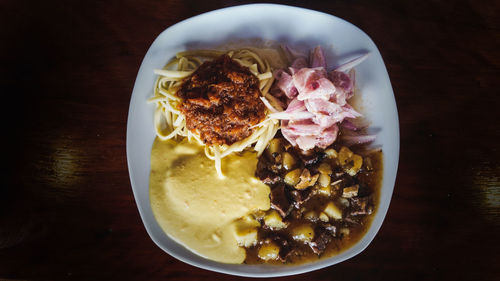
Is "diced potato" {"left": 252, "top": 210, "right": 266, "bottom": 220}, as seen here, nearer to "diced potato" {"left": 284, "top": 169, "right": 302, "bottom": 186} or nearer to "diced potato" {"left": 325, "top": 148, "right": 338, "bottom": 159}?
"diced potato" {"left": 284, "top": 169, "right": 302, "bottom": 186}

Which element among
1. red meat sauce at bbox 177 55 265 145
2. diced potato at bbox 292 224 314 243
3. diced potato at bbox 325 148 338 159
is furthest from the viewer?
diced potato at bbox 325 148 338 159

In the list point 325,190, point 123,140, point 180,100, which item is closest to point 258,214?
point 325,190

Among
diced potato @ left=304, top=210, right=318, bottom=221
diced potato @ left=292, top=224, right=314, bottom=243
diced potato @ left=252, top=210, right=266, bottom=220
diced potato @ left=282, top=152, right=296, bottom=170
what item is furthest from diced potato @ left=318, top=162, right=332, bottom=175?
diced potato @ left=252, top=210, right=266, bottom=220

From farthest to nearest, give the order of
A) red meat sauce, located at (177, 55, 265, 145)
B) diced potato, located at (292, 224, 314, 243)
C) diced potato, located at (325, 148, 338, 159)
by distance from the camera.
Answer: diced potato, located at (325, 148, 338, 159) → diced potato, located at (292, 224, 314, 243) → red meat sauce, located at (177, 55, 265, 145)

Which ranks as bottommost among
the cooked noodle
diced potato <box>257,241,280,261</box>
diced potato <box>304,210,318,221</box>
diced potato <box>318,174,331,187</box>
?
diced potato <box>257,241,280,261</box>

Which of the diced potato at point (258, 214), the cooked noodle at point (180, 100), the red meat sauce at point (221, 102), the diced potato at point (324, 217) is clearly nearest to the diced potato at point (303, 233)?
the diced potato at point (324, 217)

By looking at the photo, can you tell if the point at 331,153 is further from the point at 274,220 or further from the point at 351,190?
the point at 274,220

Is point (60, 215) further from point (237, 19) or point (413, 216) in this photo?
point (413, 216)
